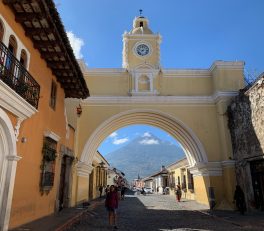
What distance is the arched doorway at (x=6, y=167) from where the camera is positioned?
669 centimetres

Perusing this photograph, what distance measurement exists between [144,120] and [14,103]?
13364 mm

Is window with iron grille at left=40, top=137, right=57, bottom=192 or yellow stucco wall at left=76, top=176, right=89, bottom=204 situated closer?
window with iron grille at left=40, top=137, right=57, bottom=192

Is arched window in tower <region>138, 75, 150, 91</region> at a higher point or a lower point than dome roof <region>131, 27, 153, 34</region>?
lower

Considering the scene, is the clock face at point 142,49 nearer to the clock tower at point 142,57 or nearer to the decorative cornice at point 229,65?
the clock tower at point 142,57

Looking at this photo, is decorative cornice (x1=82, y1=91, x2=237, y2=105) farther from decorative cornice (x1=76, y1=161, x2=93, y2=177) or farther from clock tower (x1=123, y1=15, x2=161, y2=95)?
decorative cornice (x1=76, y1=161, x2=93, y2=177)

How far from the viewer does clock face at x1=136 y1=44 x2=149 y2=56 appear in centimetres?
2059

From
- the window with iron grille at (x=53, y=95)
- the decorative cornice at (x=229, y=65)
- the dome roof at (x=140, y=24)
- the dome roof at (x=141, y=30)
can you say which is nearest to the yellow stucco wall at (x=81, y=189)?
the window with iron grille at (x=53, y=95)

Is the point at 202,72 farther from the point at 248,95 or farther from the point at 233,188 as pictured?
the point at 233,188

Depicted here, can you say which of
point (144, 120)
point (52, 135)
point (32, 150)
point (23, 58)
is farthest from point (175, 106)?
point (23, 58)

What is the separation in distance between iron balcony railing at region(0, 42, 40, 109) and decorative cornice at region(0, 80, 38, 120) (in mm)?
269

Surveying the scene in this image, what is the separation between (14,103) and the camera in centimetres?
654

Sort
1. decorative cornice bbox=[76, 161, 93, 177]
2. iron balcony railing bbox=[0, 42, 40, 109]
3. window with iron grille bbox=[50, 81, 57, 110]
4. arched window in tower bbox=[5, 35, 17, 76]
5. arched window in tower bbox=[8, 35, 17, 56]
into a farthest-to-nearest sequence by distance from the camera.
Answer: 1. decorative cornice bbox=[76, 161, 93, 177]
2. window with iron grille bbox=[50, 81, 57, 110]
3. arched window in tower bbox=[8, 35, 17, 56]
4. arched window in tower bbox=[5, 35, 17, 76]
5. iron balcony railing bbox=[0, 42, 40, 109]

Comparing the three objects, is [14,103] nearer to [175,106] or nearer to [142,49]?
[175,106]

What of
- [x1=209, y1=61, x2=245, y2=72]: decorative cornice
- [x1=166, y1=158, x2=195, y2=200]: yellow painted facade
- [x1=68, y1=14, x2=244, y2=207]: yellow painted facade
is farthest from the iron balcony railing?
[x1=166, y1=158, x2=195, y2=200]: yellow painted facade
